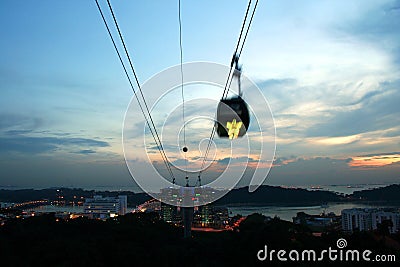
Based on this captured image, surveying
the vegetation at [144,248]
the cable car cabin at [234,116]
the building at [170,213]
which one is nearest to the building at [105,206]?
the building at [170,213]

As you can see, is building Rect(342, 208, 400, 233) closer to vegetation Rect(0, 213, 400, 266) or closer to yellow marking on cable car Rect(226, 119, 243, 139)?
vegetation Rect(0, 213, 400, 266)

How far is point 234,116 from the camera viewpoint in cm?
553

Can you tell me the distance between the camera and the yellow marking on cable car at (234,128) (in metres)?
5.55

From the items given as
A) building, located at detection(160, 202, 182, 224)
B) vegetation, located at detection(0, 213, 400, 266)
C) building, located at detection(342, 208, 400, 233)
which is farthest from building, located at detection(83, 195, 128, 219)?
vegetation, located at detection(0, 213, 400, 266)

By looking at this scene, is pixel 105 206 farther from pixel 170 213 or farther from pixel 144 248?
pixel 144 248

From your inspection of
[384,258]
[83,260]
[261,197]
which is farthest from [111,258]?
[261,197]

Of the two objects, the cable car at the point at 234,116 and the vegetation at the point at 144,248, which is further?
the vegetation at the point at 144,248

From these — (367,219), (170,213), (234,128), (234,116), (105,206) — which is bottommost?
(105,206)

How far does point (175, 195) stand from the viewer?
3622 cm

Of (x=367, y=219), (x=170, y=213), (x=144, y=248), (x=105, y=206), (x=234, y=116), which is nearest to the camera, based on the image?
(x=234, y=116)

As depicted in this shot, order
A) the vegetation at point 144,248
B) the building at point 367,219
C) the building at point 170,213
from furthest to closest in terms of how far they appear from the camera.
Answer: the building at point 170,213 → the building at point 367,219 → the vegetation at point 144,248

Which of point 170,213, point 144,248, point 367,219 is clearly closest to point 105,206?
point 170,213

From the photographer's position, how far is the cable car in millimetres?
5492

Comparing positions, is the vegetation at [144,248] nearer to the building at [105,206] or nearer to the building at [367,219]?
the building at [367,219]
